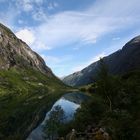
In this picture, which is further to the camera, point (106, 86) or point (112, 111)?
point (106, 86)

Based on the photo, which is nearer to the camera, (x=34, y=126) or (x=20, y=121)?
(x=34, y=126)

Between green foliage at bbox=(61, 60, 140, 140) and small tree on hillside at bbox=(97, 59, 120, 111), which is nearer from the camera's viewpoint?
green foliage at bbox=(61, 60, 140, 140)

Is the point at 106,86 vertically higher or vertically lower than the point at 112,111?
higher

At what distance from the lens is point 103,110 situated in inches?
2388

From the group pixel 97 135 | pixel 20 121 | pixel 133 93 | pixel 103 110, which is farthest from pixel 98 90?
pixel 20 121

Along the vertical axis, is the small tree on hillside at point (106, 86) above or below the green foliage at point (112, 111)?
above

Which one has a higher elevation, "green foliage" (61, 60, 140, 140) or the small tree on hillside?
the small tree on hillside

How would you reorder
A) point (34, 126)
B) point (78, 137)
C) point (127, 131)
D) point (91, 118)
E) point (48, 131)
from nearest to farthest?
point (127, 131) → point (78, 137) → point (91, 118) → point (48, 131) → point (34, 126)

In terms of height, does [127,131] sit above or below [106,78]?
below

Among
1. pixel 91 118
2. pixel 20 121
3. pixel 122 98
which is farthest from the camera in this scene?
pixel 20 121

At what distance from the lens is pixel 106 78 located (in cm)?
7456

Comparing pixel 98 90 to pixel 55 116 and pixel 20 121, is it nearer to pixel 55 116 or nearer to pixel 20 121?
pixel 55 116

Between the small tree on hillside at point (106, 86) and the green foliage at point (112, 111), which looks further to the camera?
the small tree on hillside at point (106, 86)

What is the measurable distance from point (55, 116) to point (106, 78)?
16135 millimetres
